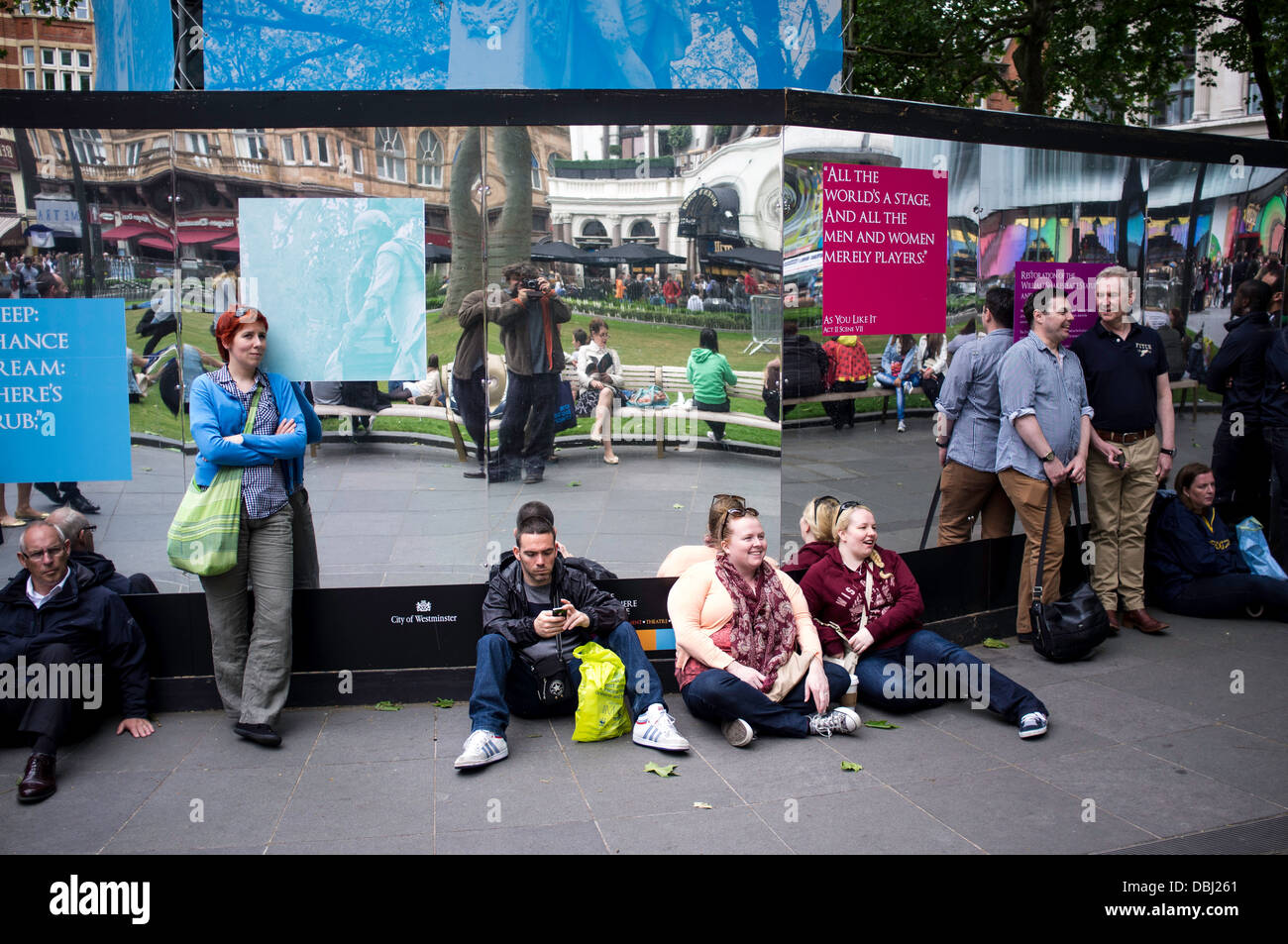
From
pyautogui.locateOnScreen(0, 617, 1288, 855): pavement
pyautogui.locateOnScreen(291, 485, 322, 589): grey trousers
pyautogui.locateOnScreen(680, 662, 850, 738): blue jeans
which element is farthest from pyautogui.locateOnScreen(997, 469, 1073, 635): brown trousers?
pyautogui.locateOnScreen(291, 485, 322, 589): grey trousers

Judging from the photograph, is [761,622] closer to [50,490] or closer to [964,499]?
[964,499]

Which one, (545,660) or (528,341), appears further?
(528,341)

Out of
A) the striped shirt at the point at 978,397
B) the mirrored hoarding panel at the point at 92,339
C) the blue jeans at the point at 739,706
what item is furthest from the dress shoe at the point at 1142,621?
the mirrored hoarding panel at the point at 92,339

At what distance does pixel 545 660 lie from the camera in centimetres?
536

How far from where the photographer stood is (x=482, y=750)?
16.1ft

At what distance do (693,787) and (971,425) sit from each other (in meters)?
3.08

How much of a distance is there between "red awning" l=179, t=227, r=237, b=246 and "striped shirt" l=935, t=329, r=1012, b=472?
158 inches

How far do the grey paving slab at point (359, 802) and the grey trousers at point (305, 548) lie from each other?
1044 millimetres

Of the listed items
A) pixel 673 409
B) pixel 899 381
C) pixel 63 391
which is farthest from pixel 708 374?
pixel 63 391

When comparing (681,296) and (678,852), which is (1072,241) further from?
(678,852)

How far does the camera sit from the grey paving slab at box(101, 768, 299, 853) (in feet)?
14.0

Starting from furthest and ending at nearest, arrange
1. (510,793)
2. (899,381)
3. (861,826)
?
(899,381), (510,793), (861,826)
